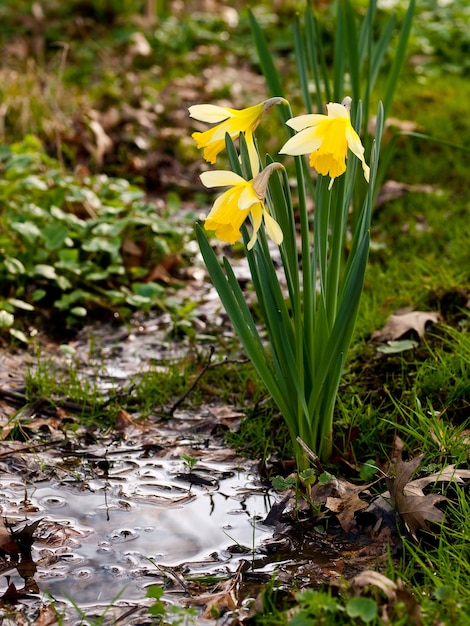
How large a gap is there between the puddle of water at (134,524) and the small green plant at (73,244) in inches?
36.3

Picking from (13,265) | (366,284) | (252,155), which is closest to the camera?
(252,155)

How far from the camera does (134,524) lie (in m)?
1.93

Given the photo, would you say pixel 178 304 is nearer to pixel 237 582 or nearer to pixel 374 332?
pixel 374 332

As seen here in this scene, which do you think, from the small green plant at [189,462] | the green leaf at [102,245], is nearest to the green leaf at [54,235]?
the green leaf at [102,245]

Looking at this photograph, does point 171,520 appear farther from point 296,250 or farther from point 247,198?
point 247,198

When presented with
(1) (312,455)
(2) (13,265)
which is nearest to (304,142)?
(1) (312,455)

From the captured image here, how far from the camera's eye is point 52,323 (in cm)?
310

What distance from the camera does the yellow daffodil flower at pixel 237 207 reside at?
1603 millimetres

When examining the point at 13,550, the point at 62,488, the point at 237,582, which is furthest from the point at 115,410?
the point at 237,582

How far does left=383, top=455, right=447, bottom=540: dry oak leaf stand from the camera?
176cm

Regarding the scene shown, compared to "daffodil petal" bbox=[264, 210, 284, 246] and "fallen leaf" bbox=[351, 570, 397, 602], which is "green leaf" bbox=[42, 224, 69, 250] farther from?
"fallen leaf" bbox=[351, 570, 397, 602]

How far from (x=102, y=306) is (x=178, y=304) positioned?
318mm

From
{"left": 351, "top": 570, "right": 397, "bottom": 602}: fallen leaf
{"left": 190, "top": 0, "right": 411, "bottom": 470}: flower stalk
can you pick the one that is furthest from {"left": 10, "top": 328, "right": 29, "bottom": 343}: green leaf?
{"left": 351, "top": 570, "right": 397, "bottom": 602}: fallen leaf

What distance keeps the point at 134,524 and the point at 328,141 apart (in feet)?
3.47
